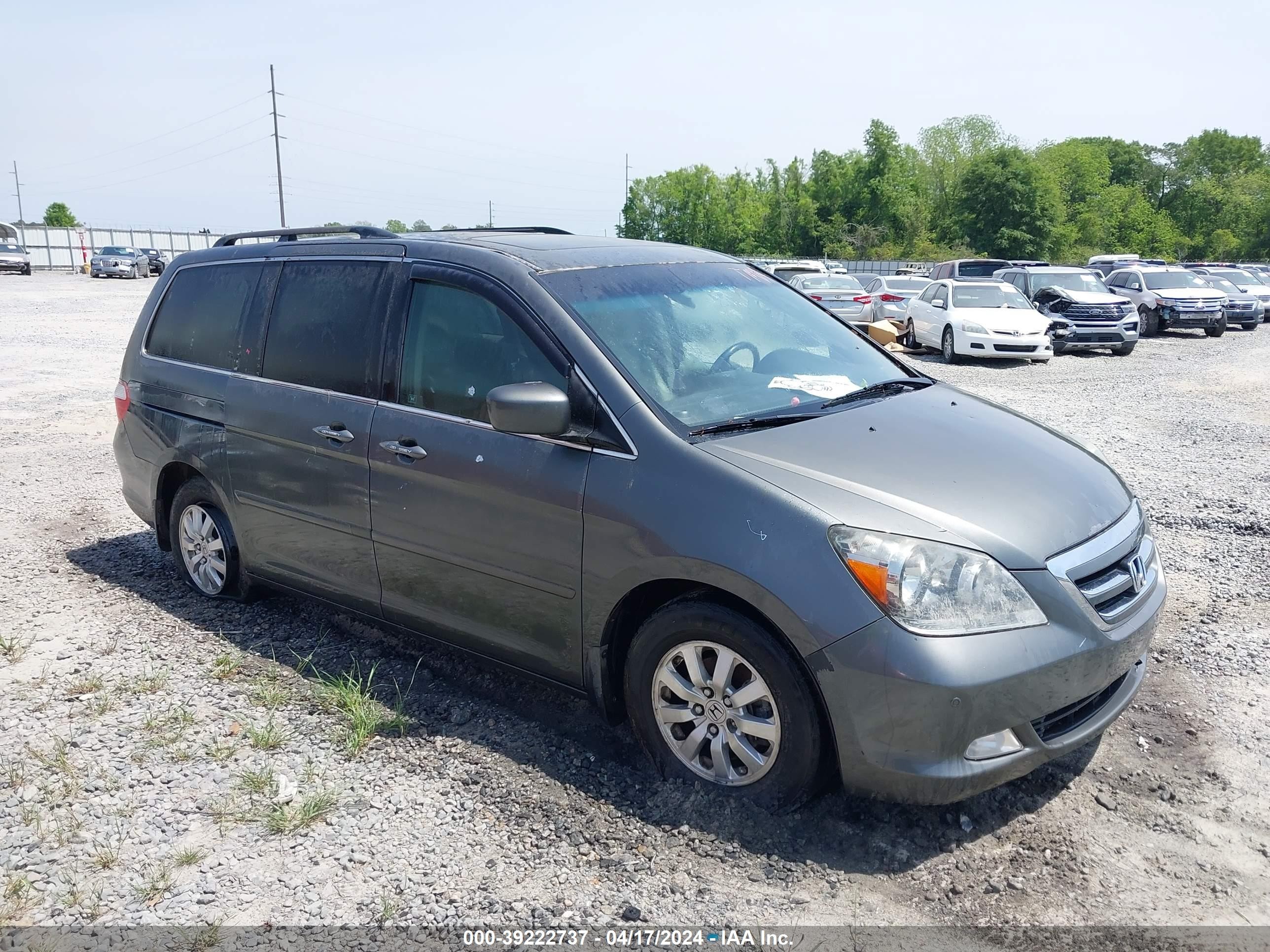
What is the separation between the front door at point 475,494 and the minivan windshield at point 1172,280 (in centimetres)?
2490

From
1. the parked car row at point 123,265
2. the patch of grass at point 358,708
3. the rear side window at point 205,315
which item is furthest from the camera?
the parked car row at point 123,265

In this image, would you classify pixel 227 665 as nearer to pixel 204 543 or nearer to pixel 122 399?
pixel 204 543

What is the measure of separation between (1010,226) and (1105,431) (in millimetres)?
60086

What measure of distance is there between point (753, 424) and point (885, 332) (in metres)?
18.2

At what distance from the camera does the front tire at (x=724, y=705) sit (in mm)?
3014

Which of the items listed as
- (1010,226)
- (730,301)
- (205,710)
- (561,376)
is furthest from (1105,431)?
(1010,226)

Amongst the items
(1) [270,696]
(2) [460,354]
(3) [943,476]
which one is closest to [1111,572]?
(3) [943,476]

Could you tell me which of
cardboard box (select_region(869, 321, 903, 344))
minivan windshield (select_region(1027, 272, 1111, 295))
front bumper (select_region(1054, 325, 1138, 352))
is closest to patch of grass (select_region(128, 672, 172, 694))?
cardboard box (select_region(869, 321, 903, 344))

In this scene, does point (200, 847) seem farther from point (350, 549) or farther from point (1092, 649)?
point (1092, 649)

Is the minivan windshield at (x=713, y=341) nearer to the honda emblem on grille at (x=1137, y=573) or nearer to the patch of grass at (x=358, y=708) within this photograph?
the honda emblem on grille at (x=1137, y=573)

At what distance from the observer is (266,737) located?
3775 millimetres

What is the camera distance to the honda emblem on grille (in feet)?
10.8

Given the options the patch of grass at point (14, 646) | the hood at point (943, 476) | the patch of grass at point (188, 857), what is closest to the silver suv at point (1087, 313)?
the hood at point (943, 476)

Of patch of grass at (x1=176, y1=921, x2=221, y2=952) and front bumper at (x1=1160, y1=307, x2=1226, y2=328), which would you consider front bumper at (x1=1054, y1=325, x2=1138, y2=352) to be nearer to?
front bumper at (x1=1160, y1=307, x2=1226, y2=328)
